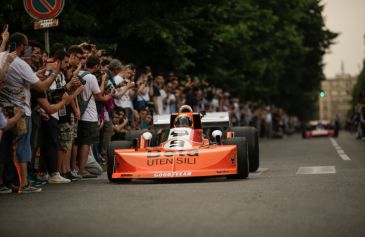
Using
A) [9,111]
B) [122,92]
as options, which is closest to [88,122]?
[122,92]

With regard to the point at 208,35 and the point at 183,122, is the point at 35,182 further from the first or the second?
the point at 208,35

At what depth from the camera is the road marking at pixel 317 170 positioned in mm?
16656

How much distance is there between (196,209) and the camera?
33.9ft

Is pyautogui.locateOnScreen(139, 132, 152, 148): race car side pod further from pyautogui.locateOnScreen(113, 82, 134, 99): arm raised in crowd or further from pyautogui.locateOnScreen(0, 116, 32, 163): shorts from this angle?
pyautogui.locateOnScreen(113, 82, 134, 99): arm raised in crowd

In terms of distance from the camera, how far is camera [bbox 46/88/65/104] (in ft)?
51.4

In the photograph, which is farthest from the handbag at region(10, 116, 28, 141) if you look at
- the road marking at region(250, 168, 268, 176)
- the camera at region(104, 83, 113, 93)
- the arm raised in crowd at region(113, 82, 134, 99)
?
the arm raised in crowd at region(113, 82, 134, 99)

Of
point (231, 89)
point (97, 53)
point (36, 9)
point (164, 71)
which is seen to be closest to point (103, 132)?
point (97, 53)

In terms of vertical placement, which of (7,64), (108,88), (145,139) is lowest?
(145,139)

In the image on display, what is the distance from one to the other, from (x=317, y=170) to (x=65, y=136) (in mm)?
4395

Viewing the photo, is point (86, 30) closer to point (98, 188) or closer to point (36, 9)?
point (36, 9)

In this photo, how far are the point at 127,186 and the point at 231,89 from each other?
3668 cm

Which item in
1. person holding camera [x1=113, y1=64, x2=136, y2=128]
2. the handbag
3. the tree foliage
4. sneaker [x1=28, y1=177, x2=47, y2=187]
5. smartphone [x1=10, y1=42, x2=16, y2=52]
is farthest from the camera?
the tree foliage

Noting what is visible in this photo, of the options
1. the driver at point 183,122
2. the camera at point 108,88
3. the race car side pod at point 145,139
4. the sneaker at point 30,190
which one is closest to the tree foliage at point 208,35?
the camera at point 108,88

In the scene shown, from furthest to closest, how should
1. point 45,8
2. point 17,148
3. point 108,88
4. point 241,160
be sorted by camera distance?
point 108,88 → point 45,8 → point 241,160 → point 17,148
